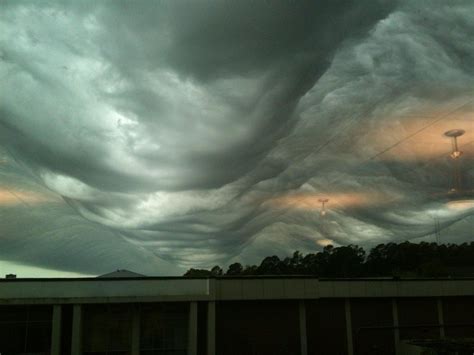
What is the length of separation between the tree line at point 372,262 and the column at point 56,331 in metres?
47.1

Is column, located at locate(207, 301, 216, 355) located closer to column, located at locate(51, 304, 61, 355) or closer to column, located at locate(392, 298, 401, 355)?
column, located at locate(51, 304, 61, 355)

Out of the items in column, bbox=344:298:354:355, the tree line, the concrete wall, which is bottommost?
column, bbox=344:298:354:355

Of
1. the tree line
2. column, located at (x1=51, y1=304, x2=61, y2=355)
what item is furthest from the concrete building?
the tree line

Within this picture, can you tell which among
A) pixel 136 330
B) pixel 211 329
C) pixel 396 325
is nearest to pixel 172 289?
pixel 136 330

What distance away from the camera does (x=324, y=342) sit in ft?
111

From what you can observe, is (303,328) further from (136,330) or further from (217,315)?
(136,330)

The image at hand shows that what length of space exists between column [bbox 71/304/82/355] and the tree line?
1844 inches

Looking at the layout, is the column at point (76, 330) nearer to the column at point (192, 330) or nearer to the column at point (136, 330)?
the column at point (136, 330)

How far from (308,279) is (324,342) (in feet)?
17.1

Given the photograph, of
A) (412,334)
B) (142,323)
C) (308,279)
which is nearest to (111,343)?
(142,323)

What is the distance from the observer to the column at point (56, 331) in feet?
90.5

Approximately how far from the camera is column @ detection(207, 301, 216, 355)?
97.1 feet

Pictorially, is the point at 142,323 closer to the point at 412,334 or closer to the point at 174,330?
the point at 174,330

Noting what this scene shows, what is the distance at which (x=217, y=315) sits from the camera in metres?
31.7
